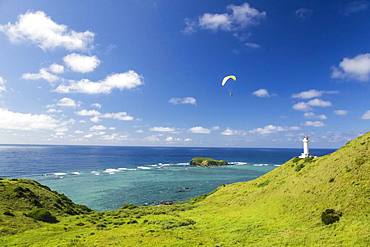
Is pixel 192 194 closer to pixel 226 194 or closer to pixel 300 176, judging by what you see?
pixel 226 194

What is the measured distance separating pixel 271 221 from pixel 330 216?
8414 mm

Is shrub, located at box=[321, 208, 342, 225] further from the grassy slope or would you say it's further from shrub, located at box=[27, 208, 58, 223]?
shrub, located at box=[27, 208, 58, 223]

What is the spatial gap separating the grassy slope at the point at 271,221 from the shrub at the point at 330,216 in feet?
2.22

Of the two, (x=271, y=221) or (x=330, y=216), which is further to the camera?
(x=271, y=221)

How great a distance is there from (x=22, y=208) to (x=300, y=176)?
54849mm

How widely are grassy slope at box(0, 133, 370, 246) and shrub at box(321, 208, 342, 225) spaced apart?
26.6 inches

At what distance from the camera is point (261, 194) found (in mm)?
60094

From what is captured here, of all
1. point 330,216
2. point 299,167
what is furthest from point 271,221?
point 299,167

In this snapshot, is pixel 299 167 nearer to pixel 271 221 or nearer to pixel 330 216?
pixel 271 221

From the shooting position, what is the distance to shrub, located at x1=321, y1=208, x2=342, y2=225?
37781 mm

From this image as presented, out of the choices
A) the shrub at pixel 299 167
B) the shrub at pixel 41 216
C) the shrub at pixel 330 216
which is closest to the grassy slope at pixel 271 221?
the shrub at pixel 330 216

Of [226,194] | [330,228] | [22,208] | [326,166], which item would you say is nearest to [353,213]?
[330,228]

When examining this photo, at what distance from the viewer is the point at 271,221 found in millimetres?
43469

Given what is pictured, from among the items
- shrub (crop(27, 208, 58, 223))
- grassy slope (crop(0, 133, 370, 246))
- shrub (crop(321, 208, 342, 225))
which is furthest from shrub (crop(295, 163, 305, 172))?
shrub (crop(27, 208, 58, 223))
